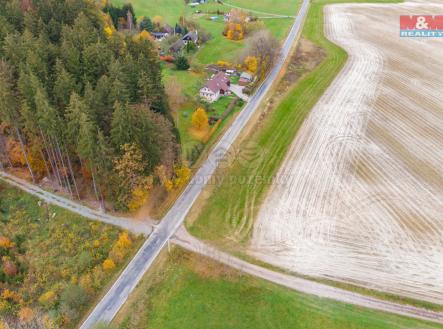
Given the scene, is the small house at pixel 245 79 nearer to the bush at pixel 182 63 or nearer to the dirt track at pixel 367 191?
the bush at pixel 182 63

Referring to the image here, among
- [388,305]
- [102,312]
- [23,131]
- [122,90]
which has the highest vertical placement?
[122,90]

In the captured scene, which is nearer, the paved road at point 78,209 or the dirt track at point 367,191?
the dirt track at point 367,191

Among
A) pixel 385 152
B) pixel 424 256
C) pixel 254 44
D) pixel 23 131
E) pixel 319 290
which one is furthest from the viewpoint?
pixel 254 44

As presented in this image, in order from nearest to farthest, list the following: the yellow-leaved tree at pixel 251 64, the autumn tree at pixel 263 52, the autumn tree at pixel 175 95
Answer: the autumn tree at pixel 175 95 → the autumn tree at pixel 263 52 → the yellow-leaved tree at pixel 251 64

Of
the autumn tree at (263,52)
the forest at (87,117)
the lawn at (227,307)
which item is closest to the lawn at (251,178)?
the lawn at (227,307)

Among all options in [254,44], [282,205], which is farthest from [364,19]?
[282,205]

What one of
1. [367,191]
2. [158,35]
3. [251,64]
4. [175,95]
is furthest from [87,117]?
[158,35]

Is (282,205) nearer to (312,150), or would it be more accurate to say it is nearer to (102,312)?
(312,150)
